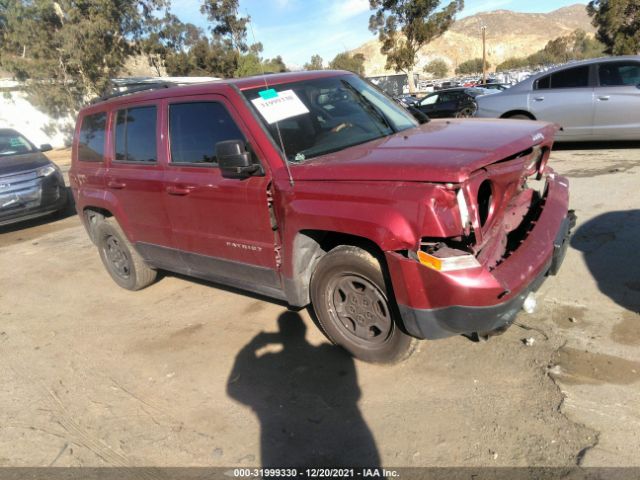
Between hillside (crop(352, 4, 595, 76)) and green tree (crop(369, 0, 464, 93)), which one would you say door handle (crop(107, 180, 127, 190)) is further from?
hillside (crop(352, 4, 595, 76))

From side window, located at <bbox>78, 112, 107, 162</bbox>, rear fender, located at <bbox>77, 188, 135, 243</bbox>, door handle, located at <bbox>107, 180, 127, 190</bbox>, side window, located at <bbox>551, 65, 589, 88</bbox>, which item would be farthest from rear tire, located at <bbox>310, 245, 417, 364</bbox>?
side window, located at <bbox>551, 65, 589, 88</bbox>

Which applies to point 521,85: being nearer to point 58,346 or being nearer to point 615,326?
point 615,326

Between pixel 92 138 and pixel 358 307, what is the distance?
3.50 metres

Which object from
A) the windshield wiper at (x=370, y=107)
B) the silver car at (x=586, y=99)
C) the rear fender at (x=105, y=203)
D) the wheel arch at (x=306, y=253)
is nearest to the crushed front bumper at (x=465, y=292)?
the wheel arch at (x=306, y=253)

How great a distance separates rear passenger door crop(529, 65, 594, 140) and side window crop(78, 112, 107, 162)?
743 centimetres

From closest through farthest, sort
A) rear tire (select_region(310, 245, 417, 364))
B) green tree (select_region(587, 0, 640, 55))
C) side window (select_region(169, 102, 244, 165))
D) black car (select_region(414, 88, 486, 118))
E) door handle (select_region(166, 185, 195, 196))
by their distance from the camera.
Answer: rear tire (select_region(310, 245, 417, 364)) → side window (select_region(169, 102, 244, 165)) → door handle (select_region(166, 185, 195, 196)) → black car (select_region(414, 88, 486, 118)) → green tree (select_region(587, 0, 640, 55))

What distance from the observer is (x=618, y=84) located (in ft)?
26.1

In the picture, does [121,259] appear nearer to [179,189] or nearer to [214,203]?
[179,189]

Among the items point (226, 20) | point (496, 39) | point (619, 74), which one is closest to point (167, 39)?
point (226, 20)

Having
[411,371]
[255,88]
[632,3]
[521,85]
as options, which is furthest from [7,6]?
[632,3]

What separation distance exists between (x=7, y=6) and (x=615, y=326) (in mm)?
30208

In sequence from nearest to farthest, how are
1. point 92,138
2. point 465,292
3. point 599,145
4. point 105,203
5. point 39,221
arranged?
point 465,292
point 105,203
point 92,138
point 39,221
point 599,145

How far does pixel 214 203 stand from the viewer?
3.63 m

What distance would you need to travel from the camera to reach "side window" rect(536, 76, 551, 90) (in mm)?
8781
